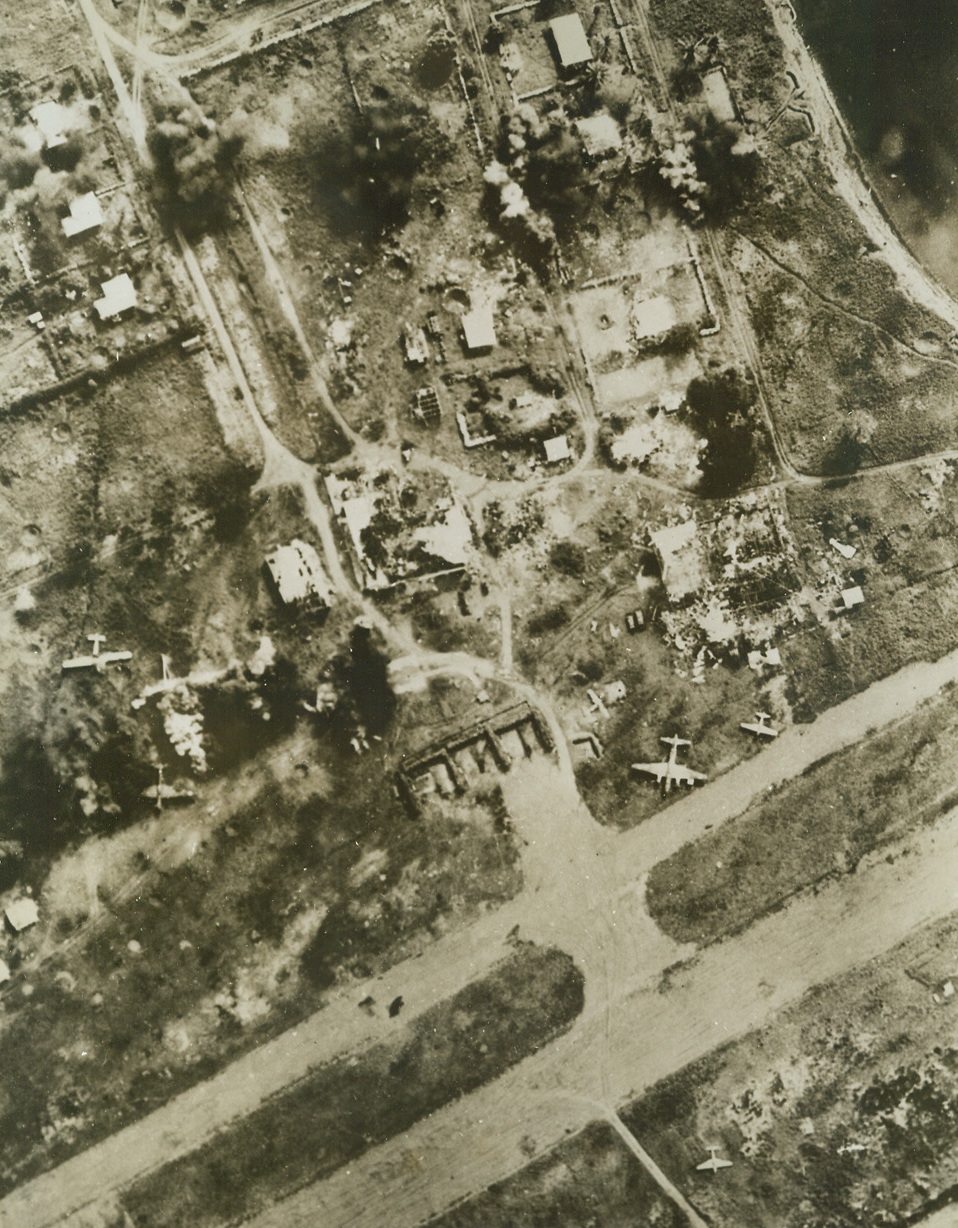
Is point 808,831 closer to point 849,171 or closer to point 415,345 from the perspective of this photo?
point 415,345

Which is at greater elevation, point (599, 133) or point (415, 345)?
point (599, 133)

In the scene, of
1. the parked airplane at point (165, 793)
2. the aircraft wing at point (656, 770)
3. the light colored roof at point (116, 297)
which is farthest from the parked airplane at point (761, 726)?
the light colored roof at point (116, 297)

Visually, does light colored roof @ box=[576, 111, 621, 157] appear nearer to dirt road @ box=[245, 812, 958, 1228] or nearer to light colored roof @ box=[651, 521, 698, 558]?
light colored roof @ box=[651, 521, 698, 558]

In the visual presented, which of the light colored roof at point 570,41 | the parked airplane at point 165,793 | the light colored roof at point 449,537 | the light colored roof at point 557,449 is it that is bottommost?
the parked airplane at point 165,793

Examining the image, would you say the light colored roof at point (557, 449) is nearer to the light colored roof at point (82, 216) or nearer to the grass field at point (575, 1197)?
the light colored roof at point (82, 216)

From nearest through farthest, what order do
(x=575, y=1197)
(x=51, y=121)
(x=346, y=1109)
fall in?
(x=575, y=1197), (x=346, y=1109), (x=51, y=121)

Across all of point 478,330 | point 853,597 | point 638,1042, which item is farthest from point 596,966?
point 478,330
